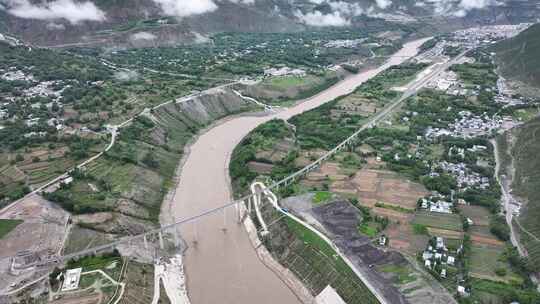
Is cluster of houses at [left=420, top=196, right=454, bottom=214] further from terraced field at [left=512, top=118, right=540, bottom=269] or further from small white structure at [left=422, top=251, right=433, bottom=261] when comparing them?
small white structure at [left=422, top=251, right=433, bottom=261]

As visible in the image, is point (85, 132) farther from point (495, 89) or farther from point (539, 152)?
point (495, 89)

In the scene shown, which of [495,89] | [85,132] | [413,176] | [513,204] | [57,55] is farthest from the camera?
[57,55]

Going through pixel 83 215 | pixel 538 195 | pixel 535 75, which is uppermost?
pixel 535 75

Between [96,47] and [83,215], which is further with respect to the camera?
[96,47]

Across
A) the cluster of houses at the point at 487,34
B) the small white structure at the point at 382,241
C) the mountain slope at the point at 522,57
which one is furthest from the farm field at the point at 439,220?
the cluster of houses at the point at 487,34

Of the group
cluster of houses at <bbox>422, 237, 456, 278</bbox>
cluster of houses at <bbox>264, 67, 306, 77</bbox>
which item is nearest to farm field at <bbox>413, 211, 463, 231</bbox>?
cluster of houses at <bbox>422, 237, 456, 278</bbox>

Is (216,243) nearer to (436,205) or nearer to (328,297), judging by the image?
(328,297)

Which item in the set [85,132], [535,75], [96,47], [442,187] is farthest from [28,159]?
[535,75]

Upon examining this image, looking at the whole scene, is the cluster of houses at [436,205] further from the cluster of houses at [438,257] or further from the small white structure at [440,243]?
the cluster of houses at [438,257]

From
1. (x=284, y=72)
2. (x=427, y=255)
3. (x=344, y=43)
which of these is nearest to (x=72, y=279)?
(x=427, y=255)
